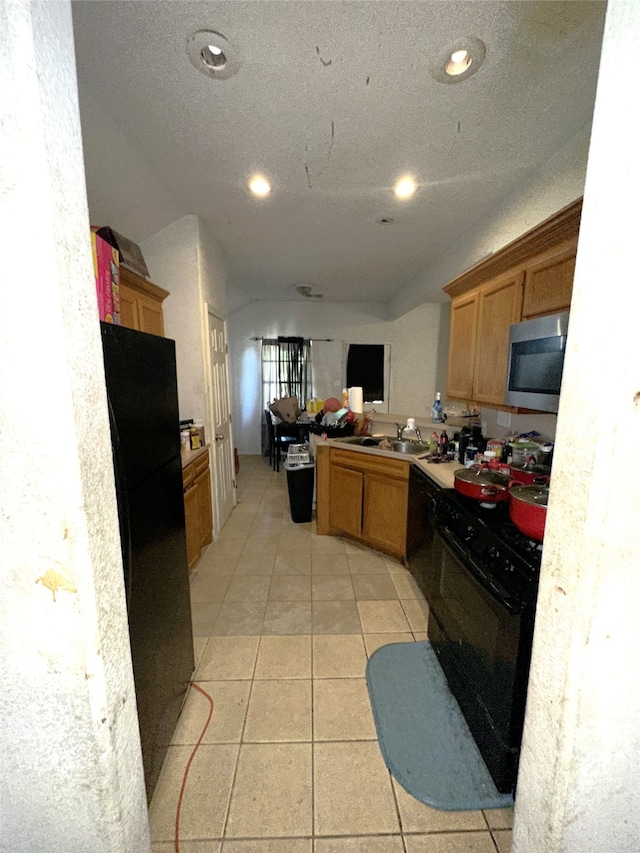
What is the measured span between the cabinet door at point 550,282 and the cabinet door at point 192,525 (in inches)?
93.9

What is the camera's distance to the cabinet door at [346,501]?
2.73m

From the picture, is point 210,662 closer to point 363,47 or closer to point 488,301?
point 488,301

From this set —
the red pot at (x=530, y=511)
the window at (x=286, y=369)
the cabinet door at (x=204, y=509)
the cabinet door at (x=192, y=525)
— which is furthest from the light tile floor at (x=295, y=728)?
the window at (x=286, y=369)

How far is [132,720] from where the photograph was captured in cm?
74

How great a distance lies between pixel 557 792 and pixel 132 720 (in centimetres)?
92

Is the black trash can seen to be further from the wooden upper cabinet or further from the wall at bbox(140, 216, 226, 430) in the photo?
the wooden upper cabinet

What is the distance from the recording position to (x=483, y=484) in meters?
1.56

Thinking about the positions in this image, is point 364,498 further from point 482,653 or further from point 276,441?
point 276,441

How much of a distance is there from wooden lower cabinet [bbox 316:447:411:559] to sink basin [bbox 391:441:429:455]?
324 millimetres

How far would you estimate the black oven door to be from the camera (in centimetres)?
107

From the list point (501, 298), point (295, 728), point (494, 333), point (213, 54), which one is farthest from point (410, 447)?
point (213, 54)

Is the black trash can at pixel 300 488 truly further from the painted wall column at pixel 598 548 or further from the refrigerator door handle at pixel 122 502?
the painted wall column at pixel 598 548

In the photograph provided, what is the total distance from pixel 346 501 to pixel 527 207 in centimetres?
240

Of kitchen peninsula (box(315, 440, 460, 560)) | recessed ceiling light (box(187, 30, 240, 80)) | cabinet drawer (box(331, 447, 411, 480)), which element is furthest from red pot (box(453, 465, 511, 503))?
recessed ceiling light (box(187, 30, 240, 80))
